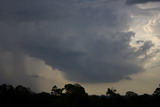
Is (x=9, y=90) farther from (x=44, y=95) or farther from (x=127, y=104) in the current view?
(x=127, y=104)

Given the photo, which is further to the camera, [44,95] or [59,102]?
[44,95]

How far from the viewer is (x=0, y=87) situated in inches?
6073

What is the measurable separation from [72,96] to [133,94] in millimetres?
50374

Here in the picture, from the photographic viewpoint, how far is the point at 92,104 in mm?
134500

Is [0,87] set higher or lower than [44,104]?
higher

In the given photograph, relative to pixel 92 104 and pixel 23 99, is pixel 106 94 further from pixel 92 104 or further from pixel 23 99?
pixel 23 99

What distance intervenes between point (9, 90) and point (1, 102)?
67.9ft

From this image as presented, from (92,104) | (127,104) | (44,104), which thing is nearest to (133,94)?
(127,104)

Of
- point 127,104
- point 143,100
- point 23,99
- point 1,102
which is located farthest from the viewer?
point 143,100

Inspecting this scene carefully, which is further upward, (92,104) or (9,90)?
(9,90)

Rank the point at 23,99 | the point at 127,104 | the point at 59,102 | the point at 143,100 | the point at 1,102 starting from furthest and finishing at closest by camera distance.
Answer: the point at 143,100, the point at 127,104, the point at 23,99, the point at 1,102, the point at 59,102

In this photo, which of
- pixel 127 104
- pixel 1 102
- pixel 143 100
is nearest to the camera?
pixel 1 102

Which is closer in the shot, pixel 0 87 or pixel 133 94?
pixel 0 87

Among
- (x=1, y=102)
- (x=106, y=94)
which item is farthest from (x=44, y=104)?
(x=106, y=94)
